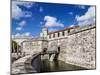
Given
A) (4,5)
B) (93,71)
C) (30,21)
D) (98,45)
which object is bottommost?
(93,71)

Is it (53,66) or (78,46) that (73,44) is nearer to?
(78,46)

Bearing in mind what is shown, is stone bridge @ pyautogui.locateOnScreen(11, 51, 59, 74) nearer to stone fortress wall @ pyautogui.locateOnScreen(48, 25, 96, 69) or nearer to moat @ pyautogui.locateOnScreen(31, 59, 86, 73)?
moat @ pyautogui.locateOnScreen(31, 59, 86, 73)

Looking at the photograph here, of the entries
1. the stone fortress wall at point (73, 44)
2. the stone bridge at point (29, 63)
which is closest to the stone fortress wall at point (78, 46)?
the stone fortress wall at point (73, 44)

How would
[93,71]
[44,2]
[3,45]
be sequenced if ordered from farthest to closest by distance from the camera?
[93,71], [44,2], [3,45]

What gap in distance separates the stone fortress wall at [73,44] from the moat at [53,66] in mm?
59

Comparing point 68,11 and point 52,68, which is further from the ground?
point 68,11

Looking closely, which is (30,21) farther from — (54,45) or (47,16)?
(54,45)

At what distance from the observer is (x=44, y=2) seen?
2.76 m

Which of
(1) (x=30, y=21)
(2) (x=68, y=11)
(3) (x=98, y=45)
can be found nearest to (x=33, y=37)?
(1) (x=30, y=21)

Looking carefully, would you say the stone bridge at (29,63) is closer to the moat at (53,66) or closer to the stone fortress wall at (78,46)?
the moat at (53,66)

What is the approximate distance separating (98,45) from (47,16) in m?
0.86

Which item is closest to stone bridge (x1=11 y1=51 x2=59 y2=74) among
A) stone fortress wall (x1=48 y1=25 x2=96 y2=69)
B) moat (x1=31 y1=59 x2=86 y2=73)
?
moat (x1=31 y1=59 x2=86 y2=73)

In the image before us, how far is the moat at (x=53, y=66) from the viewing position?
9.01 ft

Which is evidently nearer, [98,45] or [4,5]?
[4,5]
